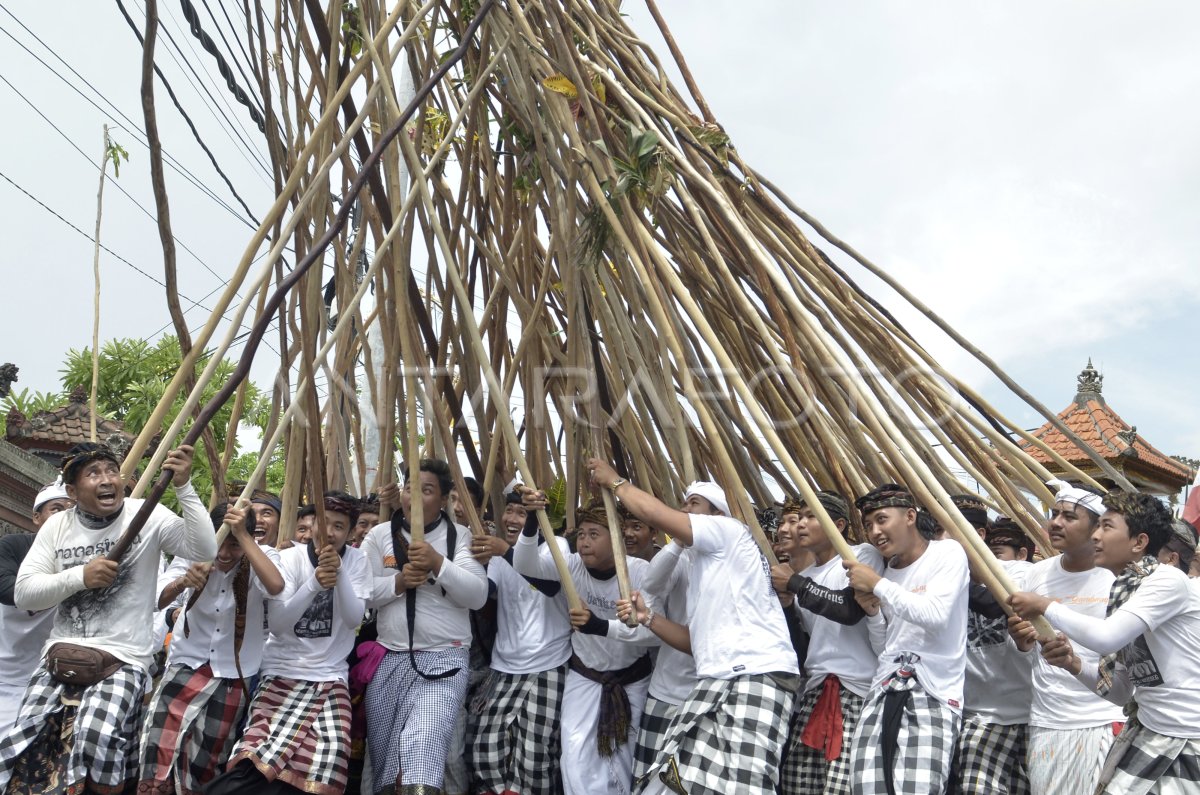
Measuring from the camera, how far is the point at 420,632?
13.0ft

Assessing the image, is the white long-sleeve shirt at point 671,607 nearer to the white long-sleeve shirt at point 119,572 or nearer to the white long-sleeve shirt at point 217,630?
the white long-sleeve shirt at point 217,630

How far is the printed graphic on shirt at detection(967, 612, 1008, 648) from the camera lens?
3.46 m

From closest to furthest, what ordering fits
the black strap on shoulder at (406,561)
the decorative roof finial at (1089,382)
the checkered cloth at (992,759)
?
1. the checkered cloth at (992,759)
2. the black strap on shoulder at (406,561)
3. the decorative roof finial at (1089,382)

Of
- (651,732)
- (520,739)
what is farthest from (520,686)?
(651,732)

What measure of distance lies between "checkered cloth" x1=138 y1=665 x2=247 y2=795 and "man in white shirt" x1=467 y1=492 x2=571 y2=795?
0.82m

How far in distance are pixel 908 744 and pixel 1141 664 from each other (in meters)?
0.63

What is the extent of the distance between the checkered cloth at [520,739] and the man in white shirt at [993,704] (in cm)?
132

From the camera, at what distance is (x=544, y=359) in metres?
4.96

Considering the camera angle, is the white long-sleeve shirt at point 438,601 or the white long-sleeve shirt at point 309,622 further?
the white long-sleeve shirt at point 438,601

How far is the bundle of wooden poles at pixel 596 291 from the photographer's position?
3.74 metres

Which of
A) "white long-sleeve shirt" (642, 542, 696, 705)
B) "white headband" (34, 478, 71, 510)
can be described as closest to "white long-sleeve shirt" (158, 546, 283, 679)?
"white headband" (34, 478, 71, 510)

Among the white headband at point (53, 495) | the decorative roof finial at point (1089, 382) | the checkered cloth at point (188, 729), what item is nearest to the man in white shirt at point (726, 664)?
the checkered cloth at point (188, 729)

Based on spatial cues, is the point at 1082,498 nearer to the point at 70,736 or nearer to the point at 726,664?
the point at 726,664

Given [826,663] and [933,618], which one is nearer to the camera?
[933,618]
